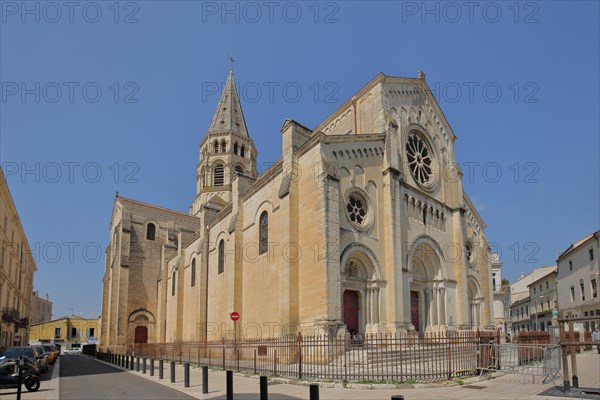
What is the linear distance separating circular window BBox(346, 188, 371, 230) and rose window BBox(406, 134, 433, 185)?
217 inches

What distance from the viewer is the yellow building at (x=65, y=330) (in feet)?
253

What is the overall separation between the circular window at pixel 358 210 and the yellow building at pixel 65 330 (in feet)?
228

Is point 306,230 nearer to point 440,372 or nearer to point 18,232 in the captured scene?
point 440,372

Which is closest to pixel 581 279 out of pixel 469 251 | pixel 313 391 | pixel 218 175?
pixel 469 251

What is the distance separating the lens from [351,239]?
811 inches

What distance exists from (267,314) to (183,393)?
1046 cm

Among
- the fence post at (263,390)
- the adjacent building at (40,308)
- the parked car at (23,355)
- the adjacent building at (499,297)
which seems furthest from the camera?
the adjacent building at (40,308)

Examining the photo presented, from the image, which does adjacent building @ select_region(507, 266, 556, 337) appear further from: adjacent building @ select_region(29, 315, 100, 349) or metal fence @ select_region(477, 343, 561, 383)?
adjacent building @ select_region(29, 315, 100, 349)

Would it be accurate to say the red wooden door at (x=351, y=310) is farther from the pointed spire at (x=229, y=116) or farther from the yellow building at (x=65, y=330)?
the yellow building at (x=65, y=330)

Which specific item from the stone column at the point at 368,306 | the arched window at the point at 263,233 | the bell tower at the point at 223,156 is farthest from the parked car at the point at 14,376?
the bell tower at the point at 223,156

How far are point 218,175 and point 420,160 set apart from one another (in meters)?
27.6

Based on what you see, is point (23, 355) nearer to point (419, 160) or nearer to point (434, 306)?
point (434, 306)

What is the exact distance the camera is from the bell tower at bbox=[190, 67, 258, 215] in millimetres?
49312

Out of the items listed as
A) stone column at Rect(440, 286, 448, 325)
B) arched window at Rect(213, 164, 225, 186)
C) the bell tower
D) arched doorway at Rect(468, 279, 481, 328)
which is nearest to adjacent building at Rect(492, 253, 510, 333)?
arched doorway at Rect(468, 279, 481, 328)
